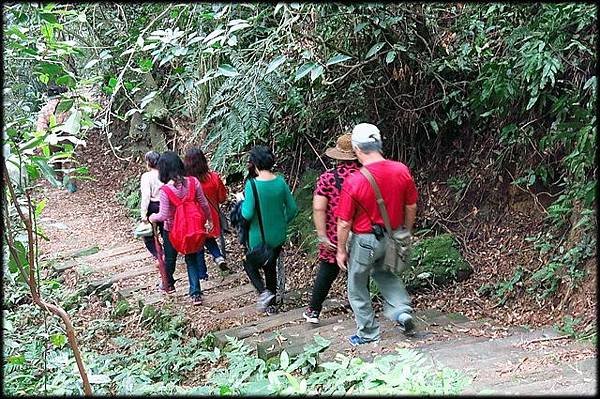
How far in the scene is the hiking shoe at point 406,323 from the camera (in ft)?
15.8

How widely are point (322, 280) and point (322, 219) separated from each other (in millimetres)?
578

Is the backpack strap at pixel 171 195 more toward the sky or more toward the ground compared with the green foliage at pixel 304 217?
more toward the sky

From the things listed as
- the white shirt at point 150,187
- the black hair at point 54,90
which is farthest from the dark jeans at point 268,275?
the black hair at point 54,90

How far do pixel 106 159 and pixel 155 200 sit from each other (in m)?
7.81

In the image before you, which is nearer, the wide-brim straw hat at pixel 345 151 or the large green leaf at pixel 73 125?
the large green leaf at pixel 73 125

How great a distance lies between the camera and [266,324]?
5.73 m

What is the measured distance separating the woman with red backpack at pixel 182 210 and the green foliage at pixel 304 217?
1467 mm

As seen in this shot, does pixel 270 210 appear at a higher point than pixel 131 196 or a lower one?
higher

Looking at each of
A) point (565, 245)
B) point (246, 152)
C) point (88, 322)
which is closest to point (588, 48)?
point (565, 245)

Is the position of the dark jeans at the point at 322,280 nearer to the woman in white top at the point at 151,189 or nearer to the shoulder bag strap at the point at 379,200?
the shoulder bag strap at the point at 379,200

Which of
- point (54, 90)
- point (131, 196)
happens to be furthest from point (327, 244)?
point (54, 90)

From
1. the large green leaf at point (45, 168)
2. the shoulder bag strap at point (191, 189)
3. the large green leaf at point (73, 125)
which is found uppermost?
the large green leaf at point (73, 125)

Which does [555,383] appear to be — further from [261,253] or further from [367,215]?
[261,253]

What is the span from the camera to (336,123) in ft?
24.3
